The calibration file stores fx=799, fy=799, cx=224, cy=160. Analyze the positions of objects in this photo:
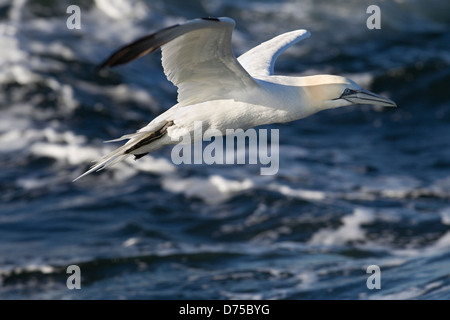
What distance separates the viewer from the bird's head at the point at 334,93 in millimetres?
8680

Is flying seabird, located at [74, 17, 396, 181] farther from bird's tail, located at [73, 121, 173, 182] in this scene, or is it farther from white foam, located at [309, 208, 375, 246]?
white foam, located at [309, 208, 375, 246]

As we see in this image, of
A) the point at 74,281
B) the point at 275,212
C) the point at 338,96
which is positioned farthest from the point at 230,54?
the point at 275,212

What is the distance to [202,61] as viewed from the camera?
27.1ft

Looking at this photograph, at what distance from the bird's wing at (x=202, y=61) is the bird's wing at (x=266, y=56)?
0.85 metres

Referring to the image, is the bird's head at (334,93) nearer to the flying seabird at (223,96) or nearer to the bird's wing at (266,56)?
the flying seabird at (223,96)

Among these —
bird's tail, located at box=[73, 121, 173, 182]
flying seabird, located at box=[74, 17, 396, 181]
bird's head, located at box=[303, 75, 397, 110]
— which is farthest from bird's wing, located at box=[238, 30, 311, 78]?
bird's tail, located at box=[73, 121, 173, 182]

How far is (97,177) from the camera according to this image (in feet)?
56.3

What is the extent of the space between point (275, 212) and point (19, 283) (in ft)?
16.9

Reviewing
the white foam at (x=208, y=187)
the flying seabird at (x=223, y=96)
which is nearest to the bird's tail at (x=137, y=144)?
the flying seabird at (x=223, y=96)

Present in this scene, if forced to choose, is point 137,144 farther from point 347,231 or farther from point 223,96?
point 347,231

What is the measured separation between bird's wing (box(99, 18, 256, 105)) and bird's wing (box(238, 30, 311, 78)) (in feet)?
2.80

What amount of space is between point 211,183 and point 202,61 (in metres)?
8.74

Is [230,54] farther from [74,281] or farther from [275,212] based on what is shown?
[275,212]

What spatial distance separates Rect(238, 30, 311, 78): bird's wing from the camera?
948cm
